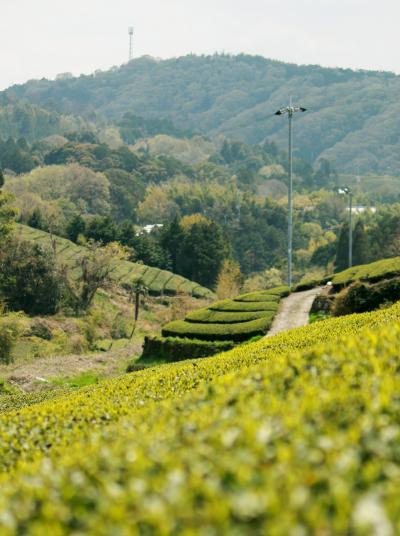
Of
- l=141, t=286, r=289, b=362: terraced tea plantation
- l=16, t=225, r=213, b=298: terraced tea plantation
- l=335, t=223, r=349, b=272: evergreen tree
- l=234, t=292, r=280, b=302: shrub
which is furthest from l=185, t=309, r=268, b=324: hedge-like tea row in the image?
l=335, t=223, r=349, b=272: evergreen tree

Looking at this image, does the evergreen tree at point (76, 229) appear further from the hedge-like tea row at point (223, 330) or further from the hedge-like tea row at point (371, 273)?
the hedge-like tea row at point (223, 330)

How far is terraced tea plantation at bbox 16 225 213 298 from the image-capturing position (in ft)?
247

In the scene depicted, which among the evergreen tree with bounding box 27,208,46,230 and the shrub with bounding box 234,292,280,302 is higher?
the shrub with bounding box 234,292,280,302

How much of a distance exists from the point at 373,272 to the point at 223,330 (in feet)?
21.5

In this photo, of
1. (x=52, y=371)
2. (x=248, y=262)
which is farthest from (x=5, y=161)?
(x=52, y=371)

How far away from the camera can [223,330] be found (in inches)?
1288

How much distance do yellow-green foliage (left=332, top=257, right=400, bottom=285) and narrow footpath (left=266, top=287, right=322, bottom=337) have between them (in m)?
1.77

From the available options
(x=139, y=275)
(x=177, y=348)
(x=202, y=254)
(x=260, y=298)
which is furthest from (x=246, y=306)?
(x=202, y=254)

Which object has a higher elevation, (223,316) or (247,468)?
(247,468)

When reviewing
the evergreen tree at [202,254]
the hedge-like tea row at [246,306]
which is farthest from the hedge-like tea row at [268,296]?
the evergreen tree at [202,254]

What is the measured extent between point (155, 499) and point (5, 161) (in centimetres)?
15210

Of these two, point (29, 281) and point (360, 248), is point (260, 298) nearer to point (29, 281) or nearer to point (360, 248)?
point (29, 281)

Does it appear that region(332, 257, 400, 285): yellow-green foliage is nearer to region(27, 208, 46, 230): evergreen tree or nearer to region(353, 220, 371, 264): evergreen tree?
region(353, 220, 371, 264): evergreen tree

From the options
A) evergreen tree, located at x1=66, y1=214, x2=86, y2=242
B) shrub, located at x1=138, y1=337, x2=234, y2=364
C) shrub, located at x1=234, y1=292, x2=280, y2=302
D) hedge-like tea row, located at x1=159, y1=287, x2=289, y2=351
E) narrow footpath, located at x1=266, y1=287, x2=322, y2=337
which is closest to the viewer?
shrub, located at x1=138, y1=337, x2=234, y2=364
